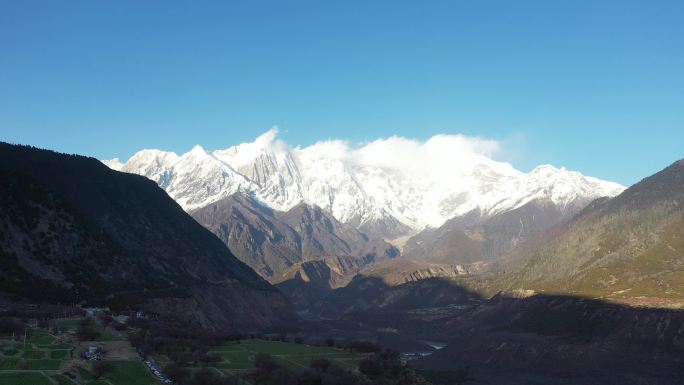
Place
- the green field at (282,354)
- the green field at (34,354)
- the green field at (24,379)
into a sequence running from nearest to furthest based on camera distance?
the green field at (24,379)
the green field at (34,354)
the green field at (282,354)

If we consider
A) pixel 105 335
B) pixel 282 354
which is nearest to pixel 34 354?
pixel 105 335

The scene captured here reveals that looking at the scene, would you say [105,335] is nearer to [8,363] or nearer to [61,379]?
[8,363]

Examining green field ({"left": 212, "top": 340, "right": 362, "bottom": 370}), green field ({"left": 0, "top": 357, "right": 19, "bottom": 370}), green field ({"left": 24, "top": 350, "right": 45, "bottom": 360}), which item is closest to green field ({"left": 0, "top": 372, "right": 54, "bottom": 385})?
green field ({"left": 0, "top": 357, "right": 19, "bottom": 370})

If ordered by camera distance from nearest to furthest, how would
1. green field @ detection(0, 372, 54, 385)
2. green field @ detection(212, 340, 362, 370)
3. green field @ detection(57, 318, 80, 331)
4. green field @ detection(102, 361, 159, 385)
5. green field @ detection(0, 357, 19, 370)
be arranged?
1. green field @ detection(0, 372, 54, 385)
2. green field @ detection(0, 357, 19, 370)
3. green field @ detection(102, 361, 159, 385)
4. green field @ detection(212, 340, 362, 370)
5. green field @ detection(57, 318, 80, 331)

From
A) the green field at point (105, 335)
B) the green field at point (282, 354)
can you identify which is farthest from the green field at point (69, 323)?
the green field at point (282, 354)

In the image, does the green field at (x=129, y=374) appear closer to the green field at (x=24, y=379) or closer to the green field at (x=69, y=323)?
the green field at (x=24, y=379)

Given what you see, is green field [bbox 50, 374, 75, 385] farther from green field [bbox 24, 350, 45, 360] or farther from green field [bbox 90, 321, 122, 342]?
green field [bbox 90, 321, 122, 342]

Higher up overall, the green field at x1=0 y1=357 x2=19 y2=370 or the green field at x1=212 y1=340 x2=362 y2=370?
the green field at x1=0 y1=357 x2=19 y2=370
